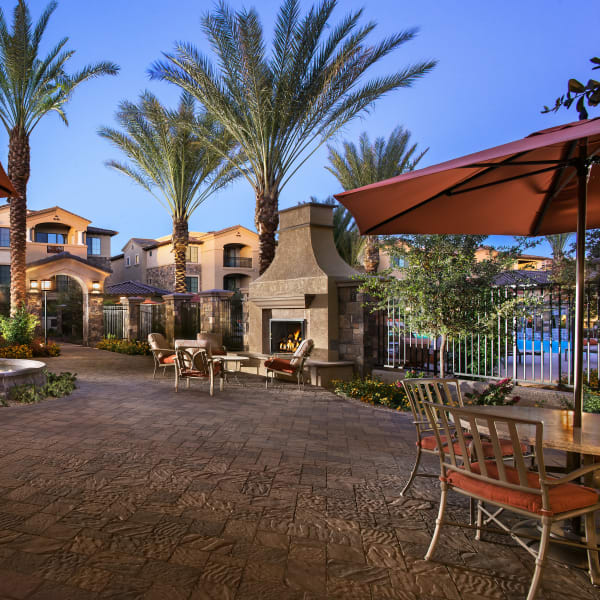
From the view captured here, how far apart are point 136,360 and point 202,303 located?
257cm

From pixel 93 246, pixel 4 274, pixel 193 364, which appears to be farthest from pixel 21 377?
pixel 93 246

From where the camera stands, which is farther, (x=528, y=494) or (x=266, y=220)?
(x=266, y=220)

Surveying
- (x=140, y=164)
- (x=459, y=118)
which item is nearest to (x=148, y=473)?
(x=140, y=164)

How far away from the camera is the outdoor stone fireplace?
9664 millimetres

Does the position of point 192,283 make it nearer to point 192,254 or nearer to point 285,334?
point 192,254

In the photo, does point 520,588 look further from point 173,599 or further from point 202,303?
point 202,303

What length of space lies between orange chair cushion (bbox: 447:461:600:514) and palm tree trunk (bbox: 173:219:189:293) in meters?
18.3

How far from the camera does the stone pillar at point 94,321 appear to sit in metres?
19.4

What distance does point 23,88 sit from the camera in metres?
13.9

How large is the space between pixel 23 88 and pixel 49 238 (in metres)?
19.5

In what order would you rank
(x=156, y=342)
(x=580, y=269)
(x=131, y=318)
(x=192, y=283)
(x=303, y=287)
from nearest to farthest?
(x=580, y=269) < (x=303, y=287) < (x=156, y=342) < (x=131, y=318) < (x=192, y=283)

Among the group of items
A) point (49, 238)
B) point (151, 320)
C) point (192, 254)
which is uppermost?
point (49, 238)

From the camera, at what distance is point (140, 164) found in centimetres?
1836

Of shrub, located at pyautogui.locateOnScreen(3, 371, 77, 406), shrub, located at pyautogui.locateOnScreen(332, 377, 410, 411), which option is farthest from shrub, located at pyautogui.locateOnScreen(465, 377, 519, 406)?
shrub, located at pyautogui.locateOnScreen(3, 371, 77, 406)
